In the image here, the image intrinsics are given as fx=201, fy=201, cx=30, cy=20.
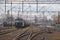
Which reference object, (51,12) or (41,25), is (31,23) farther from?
(51,12)

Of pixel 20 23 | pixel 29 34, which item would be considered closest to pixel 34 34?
pixel 29 34

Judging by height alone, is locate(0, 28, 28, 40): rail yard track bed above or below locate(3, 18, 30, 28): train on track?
below

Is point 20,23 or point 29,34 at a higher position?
point 20,23

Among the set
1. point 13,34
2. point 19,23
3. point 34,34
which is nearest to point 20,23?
point 19,23

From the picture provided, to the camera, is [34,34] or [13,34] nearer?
[34,34]

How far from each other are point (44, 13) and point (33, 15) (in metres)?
0.54

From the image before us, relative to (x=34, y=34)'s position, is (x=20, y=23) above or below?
above

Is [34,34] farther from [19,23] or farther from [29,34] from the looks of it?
[19,23]

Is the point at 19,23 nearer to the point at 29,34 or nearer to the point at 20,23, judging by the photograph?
the point at 20,23

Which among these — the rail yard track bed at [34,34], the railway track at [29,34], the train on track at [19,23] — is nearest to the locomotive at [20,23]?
the train on track at [19,23]

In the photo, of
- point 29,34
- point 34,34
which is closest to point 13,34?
point 29,34

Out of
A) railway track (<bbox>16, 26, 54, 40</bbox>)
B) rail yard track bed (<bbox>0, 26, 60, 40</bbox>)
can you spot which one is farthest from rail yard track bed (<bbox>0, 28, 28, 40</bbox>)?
railway track (<bbox>16, 26, 54, 40</bbox>)

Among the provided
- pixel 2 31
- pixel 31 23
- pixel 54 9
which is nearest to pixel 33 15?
pixel 31 23

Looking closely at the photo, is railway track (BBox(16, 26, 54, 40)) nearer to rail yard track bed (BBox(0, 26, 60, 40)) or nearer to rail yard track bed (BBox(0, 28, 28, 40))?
rail yard track bed (BBox(0, 26, 60, 40))
